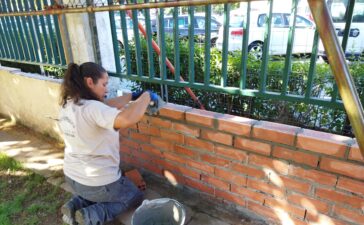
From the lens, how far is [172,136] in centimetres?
247

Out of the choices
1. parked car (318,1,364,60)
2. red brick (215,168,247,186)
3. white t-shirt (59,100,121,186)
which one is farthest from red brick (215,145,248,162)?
parked car (318,1,364,60)

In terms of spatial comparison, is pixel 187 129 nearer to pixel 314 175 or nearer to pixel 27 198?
pixel 314 175

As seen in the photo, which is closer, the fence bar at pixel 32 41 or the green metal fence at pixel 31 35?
the green metal fence at pixel 31 35

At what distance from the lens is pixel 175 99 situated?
9.88 feet

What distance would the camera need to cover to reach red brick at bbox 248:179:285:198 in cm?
206

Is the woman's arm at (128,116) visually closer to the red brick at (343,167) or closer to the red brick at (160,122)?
the red brick at (160,122)

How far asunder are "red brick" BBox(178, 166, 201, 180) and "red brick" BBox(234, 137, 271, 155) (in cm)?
54

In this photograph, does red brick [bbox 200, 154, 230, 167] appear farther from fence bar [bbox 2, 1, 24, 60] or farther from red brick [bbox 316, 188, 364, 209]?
fence bar [bbox 2, 1, 24, 60]

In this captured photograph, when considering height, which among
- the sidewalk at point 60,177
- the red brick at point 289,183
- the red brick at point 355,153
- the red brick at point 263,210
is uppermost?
the red brick at point 355,153

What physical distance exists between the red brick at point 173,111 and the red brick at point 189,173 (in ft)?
1.64

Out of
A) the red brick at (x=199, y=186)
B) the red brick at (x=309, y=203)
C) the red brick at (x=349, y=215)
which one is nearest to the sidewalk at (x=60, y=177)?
the red brick at (x=199, y=186)

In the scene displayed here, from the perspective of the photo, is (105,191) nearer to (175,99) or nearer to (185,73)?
(175,99)

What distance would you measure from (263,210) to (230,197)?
28cm

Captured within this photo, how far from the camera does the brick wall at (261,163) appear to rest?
5.79 feet
